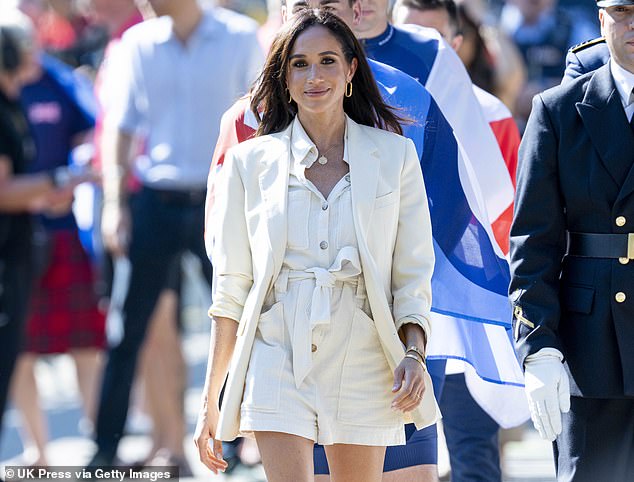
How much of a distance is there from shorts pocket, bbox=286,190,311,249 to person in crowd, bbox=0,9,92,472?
3.15 m

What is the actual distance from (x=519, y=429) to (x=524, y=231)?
161 inches

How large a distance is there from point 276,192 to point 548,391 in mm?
895

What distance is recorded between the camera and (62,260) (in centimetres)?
867

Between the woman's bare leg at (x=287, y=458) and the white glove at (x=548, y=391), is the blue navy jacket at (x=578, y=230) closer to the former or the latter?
the white glove at (x=548, y=391)

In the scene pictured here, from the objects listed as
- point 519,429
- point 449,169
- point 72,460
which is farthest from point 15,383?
point 449,169

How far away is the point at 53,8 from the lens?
38.7ft

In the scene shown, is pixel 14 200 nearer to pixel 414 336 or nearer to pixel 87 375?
pixel 87 375

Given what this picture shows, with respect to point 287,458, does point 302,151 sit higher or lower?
higher

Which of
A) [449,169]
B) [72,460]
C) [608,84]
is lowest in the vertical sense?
[72,460]

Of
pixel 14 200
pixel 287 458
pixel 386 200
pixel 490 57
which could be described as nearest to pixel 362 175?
pixel 386 200

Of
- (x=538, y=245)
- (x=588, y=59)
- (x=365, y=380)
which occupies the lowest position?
(x=365, y=380)

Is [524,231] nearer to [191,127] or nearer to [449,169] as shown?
[449,169]

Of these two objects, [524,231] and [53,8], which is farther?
[53,8]

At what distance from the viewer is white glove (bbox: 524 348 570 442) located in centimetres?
419
